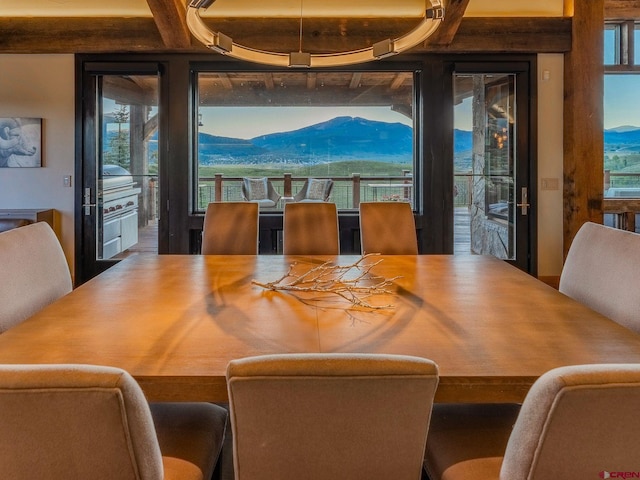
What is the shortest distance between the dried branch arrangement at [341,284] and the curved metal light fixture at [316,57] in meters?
1.12

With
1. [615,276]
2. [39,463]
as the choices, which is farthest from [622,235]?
[39,463]

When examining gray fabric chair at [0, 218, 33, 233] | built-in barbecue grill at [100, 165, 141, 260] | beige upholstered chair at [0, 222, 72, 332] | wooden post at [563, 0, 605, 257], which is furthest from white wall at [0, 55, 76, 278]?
wooden post at [563, 0, 605, 257]

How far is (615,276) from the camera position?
221 centimetres

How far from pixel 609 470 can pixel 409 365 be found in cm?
47

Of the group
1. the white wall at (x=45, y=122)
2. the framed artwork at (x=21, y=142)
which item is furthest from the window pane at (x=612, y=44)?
the framed artwork at (x=21, y=142)

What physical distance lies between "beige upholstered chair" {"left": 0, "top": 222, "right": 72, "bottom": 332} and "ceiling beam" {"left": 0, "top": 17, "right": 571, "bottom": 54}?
289 cm

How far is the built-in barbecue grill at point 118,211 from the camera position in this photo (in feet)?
17.2

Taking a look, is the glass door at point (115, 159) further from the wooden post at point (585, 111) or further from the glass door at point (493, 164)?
the wooden post at point (585, 111)

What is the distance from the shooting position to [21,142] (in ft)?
16.8

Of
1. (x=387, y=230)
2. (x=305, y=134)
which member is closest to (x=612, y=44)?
(x=305, y=134)

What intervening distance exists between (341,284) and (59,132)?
3.98 m

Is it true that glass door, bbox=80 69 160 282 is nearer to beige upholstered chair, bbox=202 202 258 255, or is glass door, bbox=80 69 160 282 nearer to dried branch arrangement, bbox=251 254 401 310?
beige upholstered chair, bbox=202 202 258 255

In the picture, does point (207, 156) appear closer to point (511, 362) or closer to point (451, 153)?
point (451, 153)

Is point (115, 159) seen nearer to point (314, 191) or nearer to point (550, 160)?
point (314, 191)
